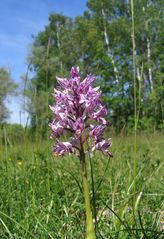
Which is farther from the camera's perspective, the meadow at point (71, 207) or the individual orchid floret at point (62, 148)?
the meadow at point (71, 207)

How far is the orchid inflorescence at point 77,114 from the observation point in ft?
5.47

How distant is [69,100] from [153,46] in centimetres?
4666

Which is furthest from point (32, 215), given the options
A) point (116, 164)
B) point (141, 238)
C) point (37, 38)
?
point (37, 38)

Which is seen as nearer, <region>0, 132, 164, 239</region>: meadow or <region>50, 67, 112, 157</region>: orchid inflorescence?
<region>50, 67, 112, 157</region>: orchid inflorescence

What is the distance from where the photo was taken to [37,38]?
66250mm

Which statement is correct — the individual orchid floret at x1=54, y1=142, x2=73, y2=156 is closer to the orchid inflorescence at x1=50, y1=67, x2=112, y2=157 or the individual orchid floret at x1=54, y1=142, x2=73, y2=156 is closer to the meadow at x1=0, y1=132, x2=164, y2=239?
the orchid inflorescence at x1=50, y1=67, x2=112, y2=157

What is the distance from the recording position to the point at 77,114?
1.68 m

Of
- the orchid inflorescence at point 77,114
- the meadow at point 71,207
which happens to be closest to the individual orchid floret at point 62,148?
the orchid inflorescence at point 77,114

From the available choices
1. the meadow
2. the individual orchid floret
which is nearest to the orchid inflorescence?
the individual orchid floret

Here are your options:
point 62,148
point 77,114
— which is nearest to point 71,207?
point 62,148

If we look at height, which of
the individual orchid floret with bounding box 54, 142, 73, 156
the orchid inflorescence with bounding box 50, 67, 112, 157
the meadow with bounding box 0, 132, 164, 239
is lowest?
the meadow with bounding box 0, 132, 164, 239

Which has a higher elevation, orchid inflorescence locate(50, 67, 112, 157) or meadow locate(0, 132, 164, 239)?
orchid inflorescence locate(50, 67, 112, 157)

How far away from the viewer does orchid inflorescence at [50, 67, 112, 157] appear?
1.67 m

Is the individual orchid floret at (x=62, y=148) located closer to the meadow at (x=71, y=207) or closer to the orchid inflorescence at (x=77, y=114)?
the orchid inflorescence at (x=77, y=114)
